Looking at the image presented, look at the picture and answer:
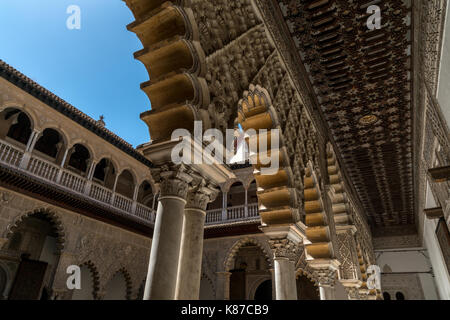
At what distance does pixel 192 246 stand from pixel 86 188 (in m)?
8.75

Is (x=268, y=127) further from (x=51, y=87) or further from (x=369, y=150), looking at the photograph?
(x=51, y=87)

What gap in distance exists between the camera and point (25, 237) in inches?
402

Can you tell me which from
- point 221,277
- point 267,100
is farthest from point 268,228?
point 221,277

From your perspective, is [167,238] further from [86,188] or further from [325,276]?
[86,188]

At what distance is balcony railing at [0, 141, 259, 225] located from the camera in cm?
830

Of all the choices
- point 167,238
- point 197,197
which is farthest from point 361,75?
point 167,238

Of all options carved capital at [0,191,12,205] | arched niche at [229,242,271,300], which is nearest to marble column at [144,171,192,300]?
carved capital at [0,191,12,205]

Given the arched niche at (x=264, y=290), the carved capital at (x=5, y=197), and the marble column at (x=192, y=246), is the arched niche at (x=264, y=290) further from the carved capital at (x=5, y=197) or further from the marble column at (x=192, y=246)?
the marble column at (x=192, y=246)

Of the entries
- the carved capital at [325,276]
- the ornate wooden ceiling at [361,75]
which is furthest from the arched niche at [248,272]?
the carved capital at [325,276]

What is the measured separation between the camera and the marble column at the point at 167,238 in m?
2.05

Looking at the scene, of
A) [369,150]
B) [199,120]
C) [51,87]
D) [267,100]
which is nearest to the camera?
[199,120]

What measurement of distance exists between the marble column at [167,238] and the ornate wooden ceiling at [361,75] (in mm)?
3449

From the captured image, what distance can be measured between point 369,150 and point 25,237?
1161cm

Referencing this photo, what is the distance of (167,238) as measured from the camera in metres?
2.21
